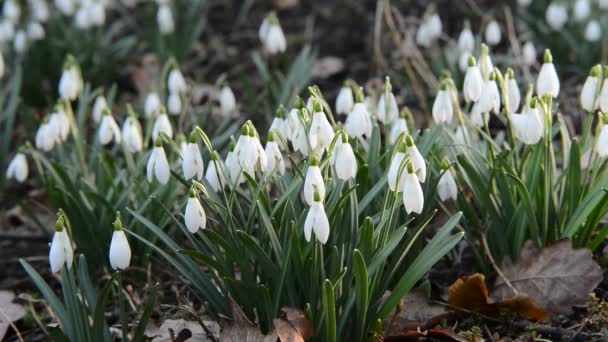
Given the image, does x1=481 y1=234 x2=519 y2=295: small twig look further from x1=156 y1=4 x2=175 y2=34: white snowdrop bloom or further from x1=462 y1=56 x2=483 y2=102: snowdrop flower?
x1=156 y1=4 x2=175 y2=34: white snowdrop bloom

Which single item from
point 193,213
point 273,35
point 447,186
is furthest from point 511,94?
point 273,35

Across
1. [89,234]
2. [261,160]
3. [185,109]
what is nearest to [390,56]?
[185,109]

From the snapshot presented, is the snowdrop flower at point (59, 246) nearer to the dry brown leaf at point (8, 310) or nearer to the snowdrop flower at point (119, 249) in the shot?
the snowdrop flower at point (119, 249)

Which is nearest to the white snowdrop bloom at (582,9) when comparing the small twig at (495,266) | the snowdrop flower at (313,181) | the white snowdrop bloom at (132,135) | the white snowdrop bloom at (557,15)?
the white snowdrop bloom at (557,15)

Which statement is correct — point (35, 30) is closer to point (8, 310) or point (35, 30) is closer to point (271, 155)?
point (8, 310)

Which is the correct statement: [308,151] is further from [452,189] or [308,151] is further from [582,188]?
[582,188]
